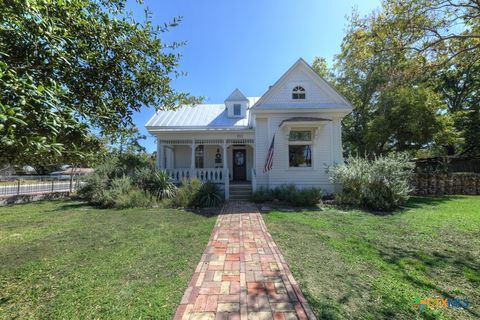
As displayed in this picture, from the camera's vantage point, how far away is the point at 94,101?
348 centimetres

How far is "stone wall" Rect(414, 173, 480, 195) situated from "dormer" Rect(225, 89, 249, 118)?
39.4ft

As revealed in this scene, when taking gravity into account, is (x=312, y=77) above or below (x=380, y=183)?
above

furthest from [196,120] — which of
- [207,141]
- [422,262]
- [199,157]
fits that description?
[422,262]

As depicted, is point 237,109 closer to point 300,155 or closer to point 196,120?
point 196,120

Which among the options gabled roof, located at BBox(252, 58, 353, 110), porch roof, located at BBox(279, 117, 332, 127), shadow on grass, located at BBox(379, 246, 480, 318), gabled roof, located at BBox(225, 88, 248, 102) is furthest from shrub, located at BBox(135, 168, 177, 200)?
shadow on grass, located at BBox(379, 246, 480, 318)

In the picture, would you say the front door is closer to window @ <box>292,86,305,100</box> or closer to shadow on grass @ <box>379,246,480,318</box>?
window @ <box>292,86,305,100</box>

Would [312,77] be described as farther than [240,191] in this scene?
Yes

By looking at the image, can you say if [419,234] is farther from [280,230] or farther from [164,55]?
[164,55]

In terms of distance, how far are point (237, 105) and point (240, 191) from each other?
6483 mm

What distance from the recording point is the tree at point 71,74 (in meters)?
1.88

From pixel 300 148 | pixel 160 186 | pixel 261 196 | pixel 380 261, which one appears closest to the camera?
pixel 380 261

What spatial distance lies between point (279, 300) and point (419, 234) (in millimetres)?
5206

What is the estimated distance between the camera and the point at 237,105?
15852 millimetres

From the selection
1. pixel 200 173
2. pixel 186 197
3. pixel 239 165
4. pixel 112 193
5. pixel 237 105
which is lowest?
pixel 186 197
